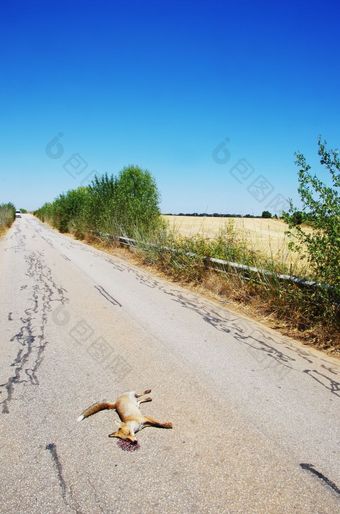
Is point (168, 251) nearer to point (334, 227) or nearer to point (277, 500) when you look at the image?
point (334, 227)

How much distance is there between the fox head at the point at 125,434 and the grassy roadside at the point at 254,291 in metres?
3.47

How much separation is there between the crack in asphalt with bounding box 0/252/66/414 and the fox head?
1.12 metres

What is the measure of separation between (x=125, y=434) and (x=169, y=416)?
20.4 inches

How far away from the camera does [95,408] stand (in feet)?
11.5

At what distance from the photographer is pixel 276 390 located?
4121 millimetres

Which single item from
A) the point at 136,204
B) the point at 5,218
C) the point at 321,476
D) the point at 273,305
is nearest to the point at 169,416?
the point at 321,476

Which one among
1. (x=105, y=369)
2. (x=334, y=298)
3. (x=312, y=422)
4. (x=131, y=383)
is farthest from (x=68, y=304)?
(x=312, y=422)

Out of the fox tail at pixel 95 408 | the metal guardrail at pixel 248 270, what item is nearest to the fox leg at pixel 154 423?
the fox tail at pixel 95 408

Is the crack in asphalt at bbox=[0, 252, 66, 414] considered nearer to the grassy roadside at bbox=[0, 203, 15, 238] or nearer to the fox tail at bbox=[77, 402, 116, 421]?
the fox tail at bbox=[77, 402, 116, 421]

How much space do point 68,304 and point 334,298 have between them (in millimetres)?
4945

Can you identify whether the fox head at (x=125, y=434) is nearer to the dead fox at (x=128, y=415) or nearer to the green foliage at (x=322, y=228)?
the dead fox at (x=128, y=415)

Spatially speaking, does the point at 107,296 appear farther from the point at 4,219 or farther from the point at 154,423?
the point at 4,219

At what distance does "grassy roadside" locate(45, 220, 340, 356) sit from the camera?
19.5ft

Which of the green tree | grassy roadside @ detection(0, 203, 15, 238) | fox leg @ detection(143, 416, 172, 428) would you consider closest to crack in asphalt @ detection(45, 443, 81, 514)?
fox leg @ detection(143, 416, 172, 428)
